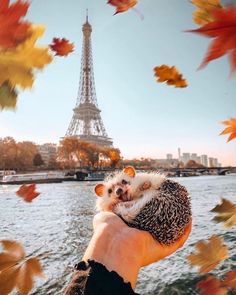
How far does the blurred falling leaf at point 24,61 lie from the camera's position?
528mm

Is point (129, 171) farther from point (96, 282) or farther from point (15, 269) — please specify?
point (15, 269)

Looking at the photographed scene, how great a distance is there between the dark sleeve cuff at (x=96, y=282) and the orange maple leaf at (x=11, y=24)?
43.8 inches

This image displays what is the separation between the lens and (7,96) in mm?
547

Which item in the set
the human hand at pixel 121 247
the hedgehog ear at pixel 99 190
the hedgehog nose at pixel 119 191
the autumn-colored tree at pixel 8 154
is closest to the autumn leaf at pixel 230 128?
the human hand at pixel 121 247

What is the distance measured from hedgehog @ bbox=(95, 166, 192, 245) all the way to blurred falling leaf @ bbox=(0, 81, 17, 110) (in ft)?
4.03

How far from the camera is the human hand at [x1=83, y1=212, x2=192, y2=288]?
1.47m

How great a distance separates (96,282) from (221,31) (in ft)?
3.88

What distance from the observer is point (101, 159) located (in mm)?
68625

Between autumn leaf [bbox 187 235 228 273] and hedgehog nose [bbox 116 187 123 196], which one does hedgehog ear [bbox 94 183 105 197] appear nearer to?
hedgehog nose [bbox 116 187 123 196]

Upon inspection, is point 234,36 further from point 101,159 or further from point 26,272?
point 101,159

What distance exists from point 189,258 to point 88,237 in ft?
16.2

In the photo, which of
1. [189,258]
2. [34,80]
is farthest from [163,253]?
[34,80]

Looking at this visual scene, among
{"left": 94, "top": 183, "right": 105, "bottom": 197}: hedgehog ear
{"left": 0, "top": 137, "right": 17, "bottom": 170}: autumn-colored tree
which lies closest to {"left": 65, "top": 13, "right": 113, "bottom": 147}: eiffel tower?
{"left": 0, "top": 137, "right": 17, "bottom": 170}: autumn-colored tree

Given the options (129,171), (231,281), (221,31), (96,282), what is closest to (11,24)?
(221,31)
